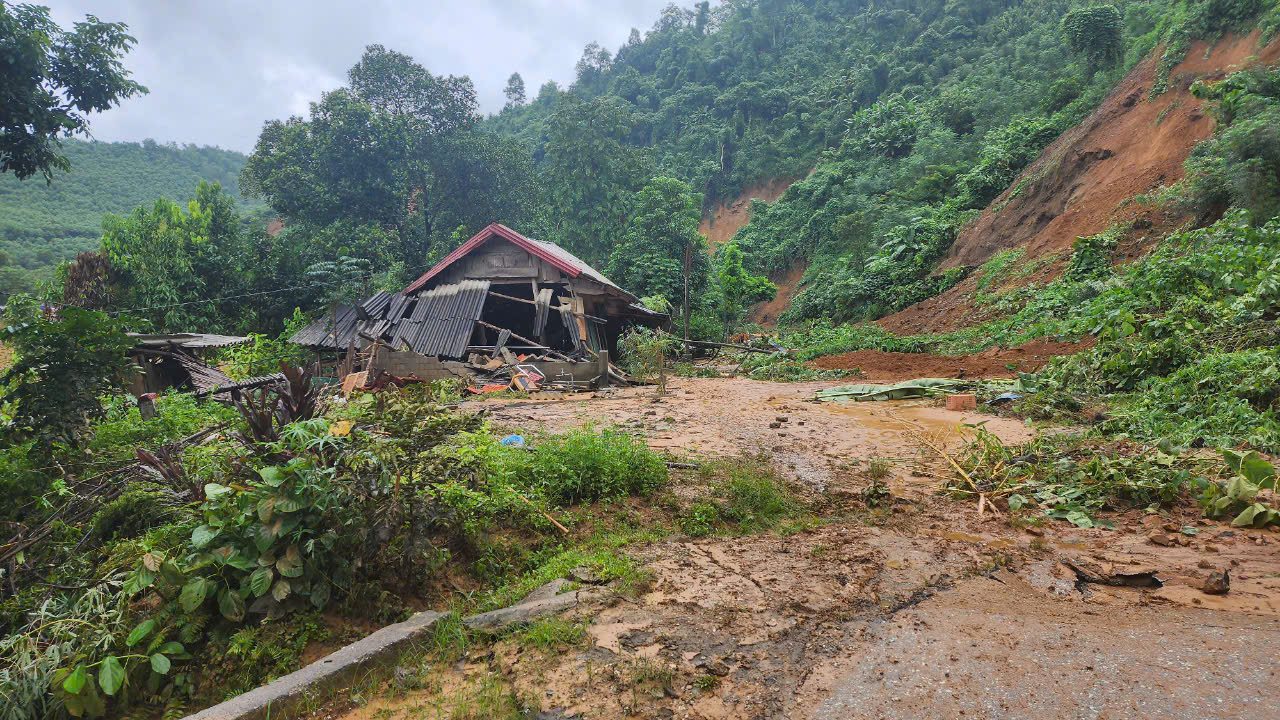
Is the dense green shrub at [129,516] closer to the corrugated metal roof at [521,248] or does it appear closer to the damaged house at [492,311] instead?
the damaged house at [492,311]

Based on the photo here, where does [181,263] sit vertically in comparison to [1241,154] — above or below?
below

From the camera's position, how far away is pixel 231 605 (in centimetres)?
288

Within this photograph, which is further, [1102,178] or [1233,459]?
[1102,178]

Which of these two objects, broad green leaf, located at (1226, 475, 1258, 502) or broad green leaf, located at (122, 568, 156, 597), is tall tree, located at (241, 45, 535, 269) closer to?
broad green leaf, located at (122, 568, 156, 597)

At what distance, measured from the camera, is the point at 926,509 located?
4.41 metres

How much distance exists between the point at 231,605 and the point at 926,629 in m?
3.37

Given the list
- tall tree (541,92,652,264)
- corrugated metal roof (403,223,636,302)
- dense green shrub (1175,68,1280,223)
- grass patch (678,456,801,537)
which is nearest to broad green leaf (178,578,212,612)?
grass patch (678,456,801,537)

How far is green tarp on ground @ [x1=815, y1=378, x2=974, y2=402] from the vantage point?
8984 millimetres

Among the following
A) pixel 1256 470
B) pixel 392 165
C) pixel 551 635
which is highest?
pixel 392 165

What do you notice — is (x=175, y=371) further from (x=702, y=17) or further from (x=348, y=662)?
(x=702, y=17)

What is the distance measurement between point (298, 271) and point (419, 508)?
70.8 ft

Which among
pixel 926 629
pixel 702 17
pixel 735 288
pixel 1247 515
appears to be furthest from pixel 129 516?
pixel 702 17

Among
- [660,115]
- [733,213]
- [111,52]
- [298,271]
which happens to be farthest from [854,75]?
[111,52]

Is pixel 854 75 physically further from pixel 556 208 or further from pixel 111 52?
pixel 111 52
